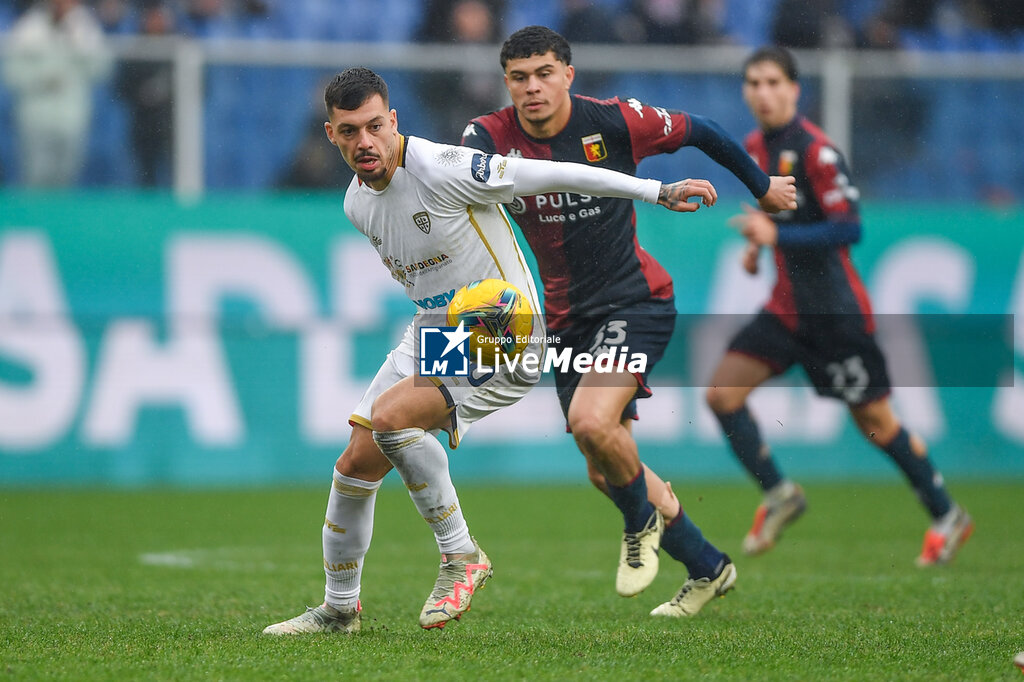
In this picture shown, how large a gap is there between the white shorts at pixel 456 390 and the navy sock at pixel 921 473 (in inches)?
133

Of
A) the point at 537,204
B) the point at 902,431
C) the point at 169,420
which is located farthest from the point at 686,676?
the point at 169,420

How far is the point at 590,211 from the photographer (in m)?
6.04

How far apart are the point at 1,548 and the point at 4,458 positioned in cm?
290

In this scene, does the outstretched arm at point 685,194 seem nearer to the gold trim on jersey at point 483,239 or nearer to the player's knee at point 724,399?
the gold trim on jersey at point 483,239

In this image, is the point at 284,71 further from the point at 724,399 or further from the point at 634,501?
the point at 634,501

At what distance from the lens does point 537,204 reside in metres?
6.01

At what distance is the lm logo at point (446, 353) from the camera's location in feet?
17.4

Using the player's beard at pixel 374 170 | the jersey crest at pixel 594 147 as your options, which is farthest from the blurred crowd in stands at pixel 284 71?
the player's beard at pixel 374 170

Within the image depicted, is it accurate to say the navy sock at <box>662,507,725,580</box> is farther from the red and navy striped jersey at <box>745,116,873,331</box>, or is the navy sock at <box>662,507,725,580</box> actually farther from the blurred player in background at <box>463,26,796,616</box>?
the red and navy striped jersey at <box>745,116,873,331</box>

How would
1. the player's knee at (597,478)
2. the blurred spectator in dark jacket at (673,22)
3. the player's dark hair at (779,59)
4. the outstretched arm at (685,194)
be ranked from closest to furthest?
the outstretched arm at (685,194) < the player's knee at (597,478) < the player's dark hair at (779,59) < the blurred spectator in dark jacket at (673,22)

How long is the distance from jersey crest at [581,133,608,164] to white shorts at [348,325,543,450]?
0.95 meters

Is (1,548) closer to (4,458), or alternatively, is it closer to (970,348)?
Answer: (4,458)

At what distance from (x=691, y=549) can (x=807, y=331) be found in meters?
2.49

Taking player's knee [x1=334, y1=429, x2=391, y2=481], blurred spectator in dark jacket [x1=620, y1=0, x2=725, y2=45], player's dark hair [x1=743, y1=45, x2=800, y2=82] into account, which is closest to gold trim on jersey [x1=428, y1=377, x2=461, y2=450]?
player's knee [x1=334, y1=429, x2=391, y2=481]
